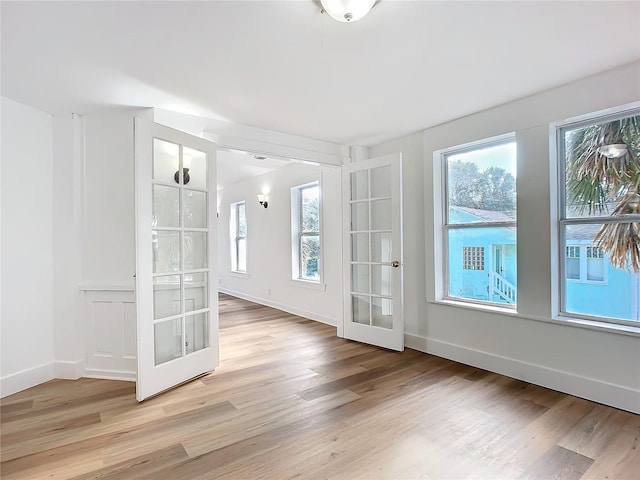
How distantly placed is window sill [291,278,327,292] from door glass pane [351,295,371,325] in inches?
34.5

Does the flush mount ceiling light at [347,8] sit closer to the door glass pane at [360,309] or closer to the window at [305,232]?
the door glass pane at [360,309]

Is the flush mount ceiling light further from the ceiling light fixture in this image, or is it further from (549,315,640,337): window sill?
(549,315,640,337): window sill

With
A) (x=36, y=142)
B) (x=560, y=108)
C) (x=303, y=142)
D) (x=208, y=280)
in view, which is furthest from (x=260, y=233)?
(x=560, y=108)

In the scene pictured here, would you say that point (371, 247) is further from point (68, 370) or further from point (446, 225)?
point (68, 370)

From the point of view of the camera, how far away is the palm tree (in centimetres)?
235

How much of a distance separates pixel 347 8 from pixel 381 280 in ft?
9.13

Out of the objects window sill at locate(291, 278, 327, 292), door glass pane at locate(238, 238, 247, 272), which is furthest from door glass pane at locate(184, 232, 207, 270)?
door glass pane at locate(238, 238, 247, 272)

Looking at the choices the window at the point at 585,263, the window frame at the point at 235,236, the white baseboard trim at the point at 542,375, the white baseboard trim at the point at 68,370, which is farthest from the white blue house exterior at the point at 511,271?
the window frame at the point at 235,236

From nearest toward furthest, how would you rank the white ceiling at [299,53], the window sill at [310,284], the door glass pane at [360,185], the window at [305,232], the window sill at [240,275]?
the white ceiling at [299,53] < the door glass pane at [360,185] < the window sill at [310,284] < the window at [305,232] < the window sill at [240,275]

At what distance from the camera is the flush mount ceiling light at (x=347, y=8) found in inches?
61.9

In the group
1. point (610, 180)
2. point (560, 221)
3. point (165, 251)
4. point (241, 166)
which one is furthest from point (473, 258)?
point (241, 166)

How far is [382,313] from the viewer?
379 cm

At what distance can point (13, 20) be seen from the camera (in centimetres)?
176

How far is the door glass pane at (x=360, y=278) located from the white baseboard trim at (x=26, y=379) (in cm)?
311
